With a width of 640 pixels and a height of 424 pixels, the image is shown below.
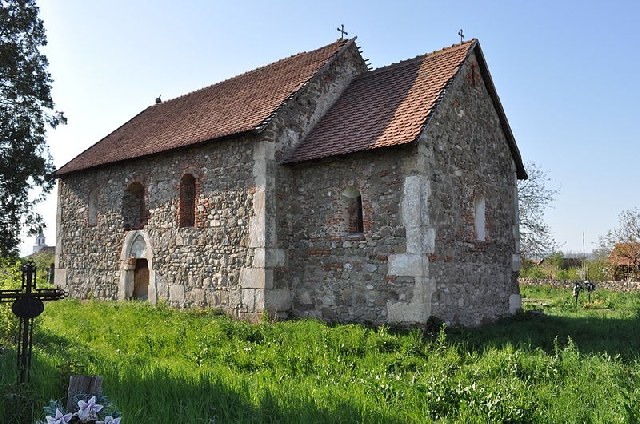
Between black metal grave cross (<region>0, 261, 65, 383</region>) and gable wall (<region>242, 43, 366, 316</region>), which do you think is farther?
gable wall (<region>242, 43, 366, 316</region>)

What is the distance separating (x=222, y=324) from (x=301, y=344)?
2317 mm

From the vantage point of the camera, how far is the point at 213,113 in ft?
50.7

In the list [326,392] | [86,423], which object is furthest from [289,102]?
[86,423]

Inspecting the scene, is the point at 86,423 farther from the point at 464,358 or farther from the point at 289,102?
the point at 289,102

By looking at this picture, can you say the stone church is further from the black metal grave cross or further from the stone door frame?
the black metal grave cross

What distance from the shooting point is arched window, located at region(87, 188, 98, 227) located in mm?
17781

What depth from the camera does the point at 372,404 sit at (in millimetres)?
6133

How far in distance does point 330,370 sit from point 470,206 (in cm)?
623

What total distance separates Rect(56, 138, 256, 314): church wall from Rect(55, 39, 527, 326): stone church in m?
0.05

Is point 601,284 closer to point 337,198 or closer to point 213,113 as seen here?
point 337,198

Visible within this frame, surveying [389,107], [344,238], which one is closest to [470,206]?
[389,107]

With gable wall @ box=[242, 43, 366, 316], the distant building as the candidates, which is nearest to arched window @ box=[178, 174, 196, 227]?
gable wall @ box=[242, 43, 366, 316]

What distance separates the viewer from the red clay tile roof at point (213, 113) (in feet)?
44.7

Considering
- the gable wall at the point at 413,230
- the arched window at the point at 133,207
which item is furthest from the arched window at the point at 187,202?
the gable wall at the point at 413,230
